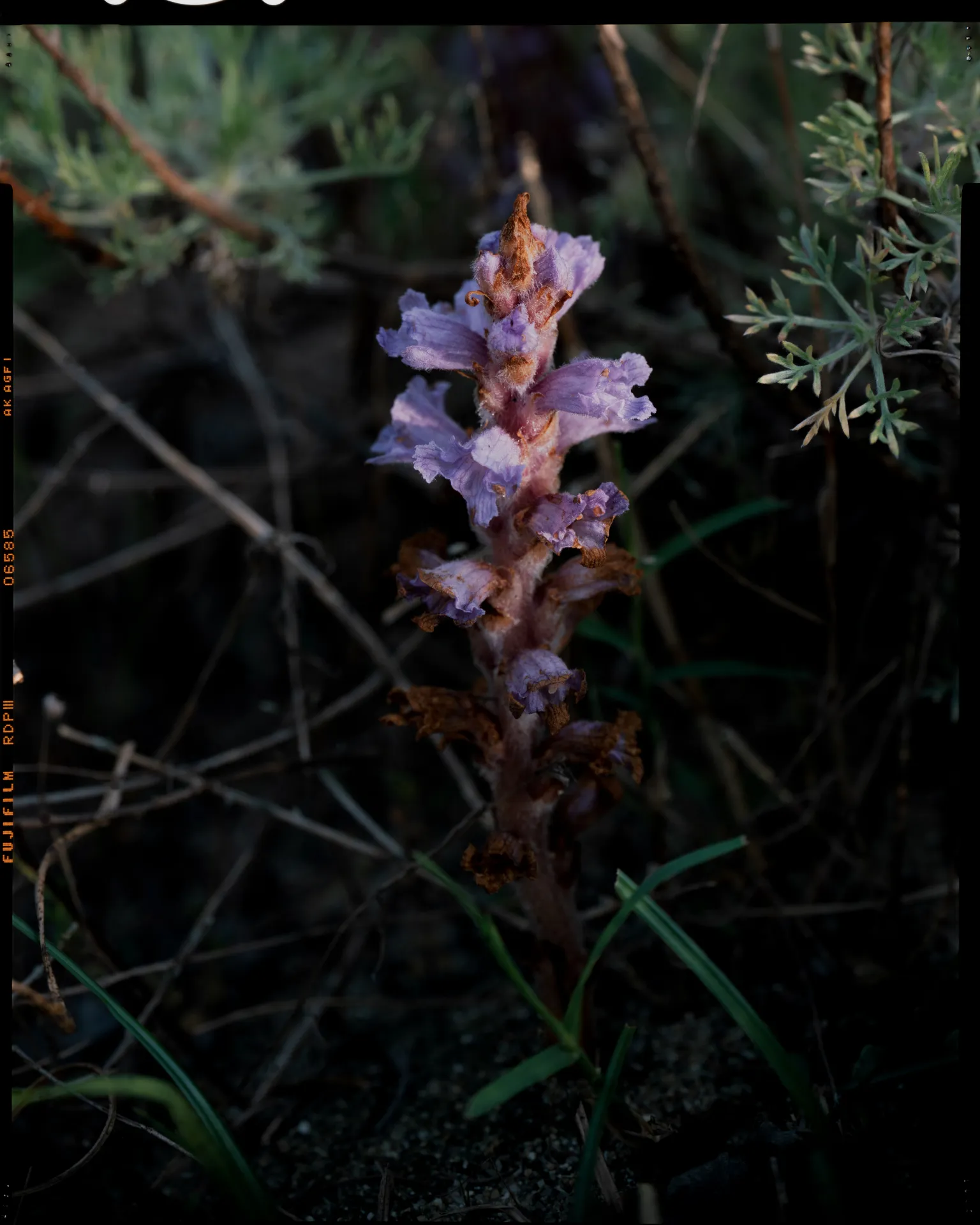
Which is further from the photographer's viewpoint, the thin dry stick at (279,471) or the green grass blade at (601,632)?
the thin dry stick at (279,471)

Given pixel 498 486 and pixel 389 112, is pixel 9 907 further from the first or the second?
pixel 389 112

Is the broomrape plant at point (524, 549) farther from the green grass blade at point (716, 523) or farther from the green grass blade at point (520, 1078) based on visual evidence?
the green grass blade at point (716, 523)

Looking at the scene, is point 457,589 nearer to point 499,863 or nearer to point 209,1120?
point 499,863

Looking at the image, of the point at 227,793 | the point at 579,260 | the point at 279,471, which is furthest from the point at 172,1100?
the point at 279,471

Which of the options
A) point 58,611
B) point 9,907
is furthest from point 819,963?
point 58,611

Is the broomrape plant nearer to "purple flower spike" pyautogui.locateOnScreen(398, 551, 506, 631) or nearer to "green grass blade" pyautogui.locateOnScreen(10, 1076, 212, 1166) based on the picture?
"purple flower spike" pyautogui.locateOnScreen(398, 551, 506, 631)

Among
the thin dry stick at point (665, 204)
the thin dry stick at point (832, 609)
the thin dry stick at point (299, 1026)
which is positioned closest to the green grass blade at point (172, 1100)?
the thin dry stick at point (299, 1026)

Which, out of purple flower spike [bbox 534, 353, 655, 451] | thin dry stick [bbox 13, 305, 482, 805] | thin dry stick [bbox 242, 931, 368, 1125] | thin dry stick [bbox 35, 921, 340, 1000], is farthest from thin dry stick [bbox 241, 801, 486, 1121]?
purple flower spike [bbox 534, 353, 655, 451]
